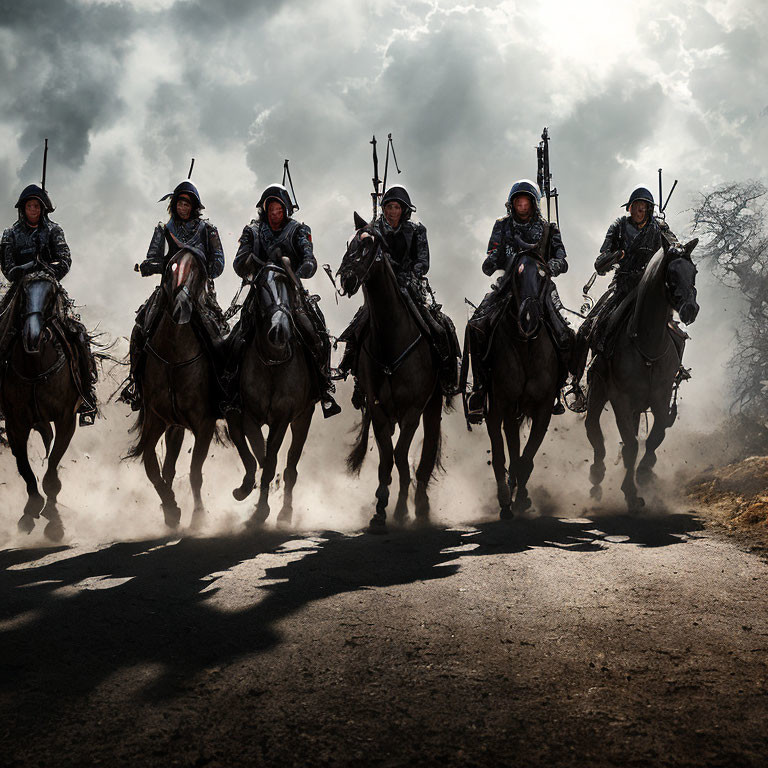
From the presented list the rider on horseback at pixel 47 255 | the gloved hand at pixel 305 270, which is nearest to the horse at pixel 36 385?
the rider on horseback at pixel 47 255

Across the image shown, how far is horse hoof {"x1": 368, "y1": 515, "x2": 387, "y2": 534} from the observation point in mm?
8578

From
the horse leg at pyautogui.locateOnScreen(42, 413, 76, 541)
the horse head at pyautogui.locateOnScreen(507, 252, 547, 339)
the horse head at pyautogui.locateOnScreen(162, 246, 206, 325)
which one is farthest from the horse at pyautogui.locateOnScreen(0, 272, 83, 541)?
the horse head at pyautogui.locateOnScreen(507, 252, 547, 339)

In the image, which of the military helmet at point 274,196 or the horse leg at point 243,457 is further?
the military helmet at point 274,196

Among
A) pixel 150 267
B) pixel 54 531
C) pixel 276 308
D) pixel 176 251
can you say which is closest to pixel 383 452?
pixel 276 308

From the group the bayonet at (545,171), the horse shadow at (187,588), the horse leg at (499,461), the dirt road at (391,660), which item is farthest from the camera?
the bayonet at (545,171)

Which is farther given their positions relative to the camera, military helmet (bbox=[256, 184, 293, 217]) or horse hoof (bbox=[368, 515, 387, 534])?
military helmet (bbox=[256, 184, 293, 217])

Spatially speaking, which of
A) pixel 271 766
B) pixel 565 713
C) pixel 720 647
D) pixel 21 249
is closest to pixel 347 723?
pixel 271 766

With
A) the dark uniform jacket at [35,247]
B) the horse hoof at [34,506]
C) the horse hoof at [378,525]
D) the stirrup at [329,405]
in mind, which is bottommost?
the horse hoof at [378,525]

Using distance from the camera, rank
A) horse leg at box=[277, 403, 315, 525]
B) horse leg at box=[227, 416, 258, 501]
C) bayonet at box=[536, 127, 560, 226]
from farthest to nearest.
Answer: bayonet at box=[536, 127, 560, 226], horse leg at box=[277, 403, 315, 525], horse leg at box=[227, 416, 258, 501]

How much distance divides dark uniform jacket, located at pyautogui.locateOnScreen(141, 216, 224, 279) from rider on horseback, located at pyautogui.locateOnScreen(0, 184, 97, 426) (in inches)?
51.3

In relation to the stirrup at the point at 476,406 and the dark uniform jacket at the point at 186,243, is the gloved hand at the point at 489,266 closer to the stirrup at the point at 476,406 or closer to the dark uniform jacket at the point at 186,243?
the stirrup at the point at 476,406

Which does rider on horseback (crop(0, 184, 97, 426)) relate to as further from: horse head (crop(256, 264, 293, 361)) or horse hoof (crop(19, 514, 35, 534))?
horse head (crop(256, 264, 293, 361))

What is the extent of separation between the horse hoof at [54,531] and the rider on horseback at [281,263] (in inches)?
87.0

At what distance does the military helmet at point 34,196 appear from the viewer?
10.1 m
